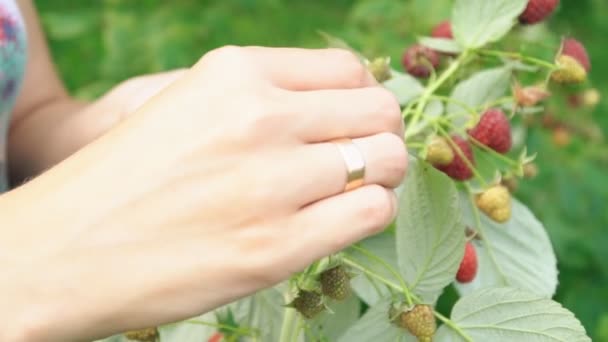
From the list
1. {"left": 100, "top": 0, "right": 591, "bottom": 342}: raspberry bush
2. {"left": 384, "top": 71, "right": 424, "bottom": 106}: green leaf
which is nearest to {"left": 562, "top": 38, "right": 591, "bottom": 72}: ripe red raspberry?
{"left": 100, "top": 0, "right": 591, "bottom": 342}: raspberry bush

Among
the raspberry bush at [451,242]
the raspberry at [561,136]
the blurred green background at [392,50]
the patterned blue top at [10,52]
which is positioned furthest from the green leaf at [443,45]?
the raspberry at [561,136]

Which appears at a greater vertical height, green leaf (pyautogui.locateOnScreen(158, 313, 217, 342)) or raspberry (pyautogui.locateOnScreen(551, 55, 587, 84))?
raspberry (pyautogui.locateOnScreen(551, 55, 587, 84))

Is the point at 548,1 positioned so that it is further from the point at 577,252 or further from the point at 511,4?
the point at 577,252

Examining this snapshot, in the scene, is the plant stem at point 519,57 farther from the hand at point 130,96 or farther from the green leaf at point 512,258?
the hand at point 130,96

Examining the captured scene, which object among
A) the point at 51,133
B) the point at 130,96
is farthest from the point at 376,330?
the point at 51,133

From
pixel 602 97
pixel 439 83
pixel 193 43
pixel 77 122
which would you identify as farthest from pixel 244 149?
pixel 602 97

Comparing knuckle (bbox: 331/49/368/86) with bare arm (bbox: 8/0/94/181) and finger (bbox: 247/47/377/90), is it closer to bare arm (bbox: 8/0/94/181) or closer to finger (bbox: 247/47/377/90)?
finger (bbox: 247/47/377/90)
